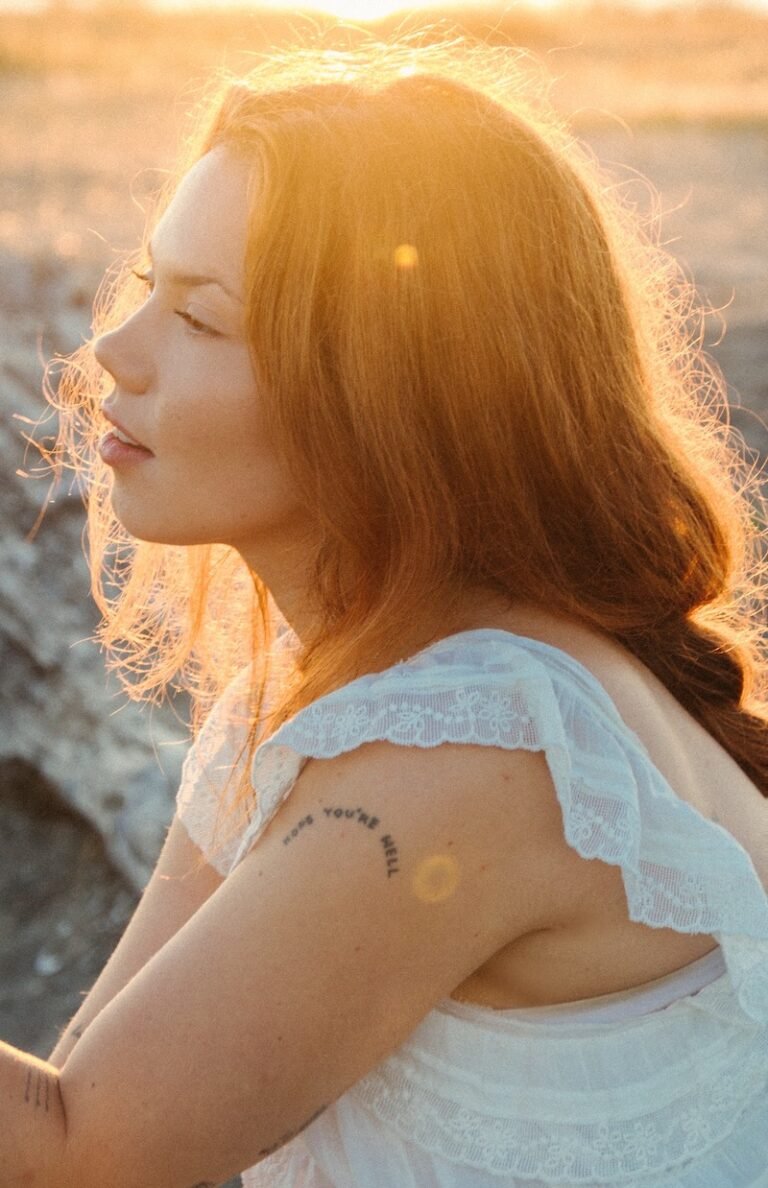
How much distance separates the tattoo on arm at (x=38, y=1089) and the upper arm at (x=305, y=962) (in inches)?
0.8

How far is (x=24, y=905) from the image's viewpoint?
3.39 meters

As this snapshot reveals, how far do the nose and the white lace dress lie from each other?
560mm

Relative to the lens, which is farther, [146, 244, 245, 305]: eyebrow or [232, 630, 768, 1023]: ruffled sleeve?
[146, 244, 245, 305]: eyebrow

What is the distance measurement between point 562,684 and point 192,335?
2.21 ft

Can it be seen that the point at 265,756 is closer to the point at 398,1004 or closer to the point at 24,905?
the point at 398,1004

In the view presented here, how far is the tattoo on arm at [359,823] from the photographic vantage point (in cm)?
147

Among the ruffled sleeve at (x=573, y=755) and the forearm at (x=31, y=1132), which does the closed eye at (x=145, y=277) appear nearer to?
the ruffled sleeve at (x=573, y=755)

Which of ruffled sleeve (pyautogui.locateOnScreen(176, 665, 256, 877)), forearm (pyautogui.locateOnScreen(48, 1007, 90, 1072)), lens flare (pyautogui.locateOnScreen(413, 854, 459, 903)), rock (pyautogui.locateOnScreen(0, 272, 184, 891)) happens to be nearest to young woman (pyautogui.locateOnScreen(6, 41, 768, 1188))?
lens flare (pyautogui.locateOnScreen(413, 854, 459, 903))

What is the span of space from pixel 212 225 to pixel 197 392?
22 cm

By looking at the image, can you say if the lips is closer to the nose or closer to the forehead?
the nose

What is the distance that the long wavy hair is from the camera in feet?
5.68

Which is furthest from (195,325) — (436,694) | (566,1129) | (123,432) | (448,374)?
(566,1129)

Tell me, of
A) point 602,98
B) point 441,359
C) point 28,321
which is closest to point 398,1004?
point 441,359

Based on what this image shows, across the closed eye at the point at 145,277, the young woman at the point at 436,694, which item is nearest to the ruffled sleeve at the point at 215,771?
the young woman at the point at 436,694
